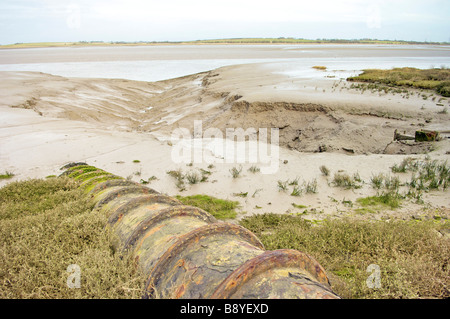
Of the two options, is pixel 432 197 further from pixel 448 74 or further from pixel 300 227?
pixel 448 74

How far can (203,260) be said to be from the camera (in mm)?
2514

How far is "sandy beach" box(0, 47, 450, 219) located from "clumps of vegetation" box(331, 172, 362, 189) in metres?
0.17

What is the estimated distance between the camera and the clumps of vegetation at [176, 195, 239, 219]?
698cm

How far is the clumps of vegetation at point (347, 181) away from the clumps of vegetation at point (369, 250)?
94.8 inches

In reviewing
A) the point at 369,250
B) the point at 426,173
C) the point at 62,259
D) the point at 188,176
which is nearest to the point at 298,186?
the point at 188,176

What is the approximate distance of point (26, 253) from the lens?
2809 mm

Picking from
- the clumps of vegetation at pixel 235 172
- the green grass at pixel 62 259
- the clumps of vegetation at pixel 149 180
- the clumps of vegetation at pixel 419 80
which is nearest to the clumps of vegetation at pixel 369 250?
the green grass at pixel 62 259

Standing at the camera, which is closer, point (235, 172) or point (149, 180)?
point (149, 180)

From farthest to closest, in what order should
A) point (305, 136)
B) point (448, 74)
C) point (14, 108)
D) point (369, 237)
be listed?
point (448, 74) → point (14, 108) → point (305, 136) → point (369, 237)

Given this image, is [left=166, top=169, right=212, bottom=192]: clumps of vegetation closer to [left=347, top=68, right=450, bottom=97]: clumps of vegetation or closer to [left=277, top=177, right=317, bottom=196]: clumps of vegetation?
[left=277, top=177, right=317, bottom=196]: clumps of vegetation

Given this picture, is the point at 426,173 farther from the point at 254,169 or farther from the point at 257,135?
the point at 257,135

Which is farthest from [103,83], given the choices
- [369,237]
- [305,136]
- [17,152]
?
[369,237]

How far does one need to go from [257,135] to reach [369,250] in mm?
9637
